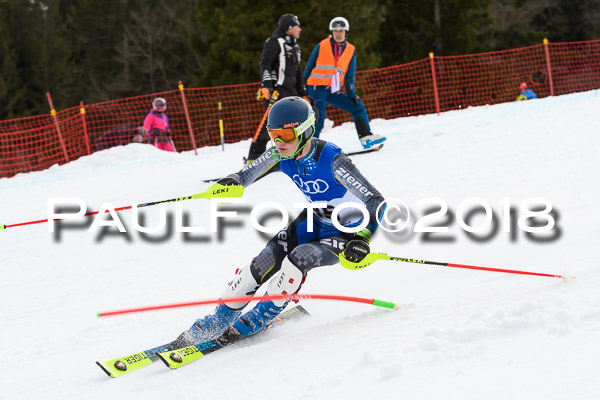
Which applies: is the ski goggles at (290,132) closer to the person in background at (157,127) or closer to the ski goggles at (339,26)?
the ski goggles at (339,26)

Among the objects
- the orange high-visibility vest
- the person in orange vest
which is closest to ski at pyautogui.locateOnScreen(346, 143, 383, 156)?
the person in orange vest

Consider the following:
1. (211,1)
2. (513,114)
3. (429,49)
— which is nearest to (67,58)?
(211,1)

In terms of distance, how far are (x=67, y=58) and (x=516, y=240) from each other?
27.8m

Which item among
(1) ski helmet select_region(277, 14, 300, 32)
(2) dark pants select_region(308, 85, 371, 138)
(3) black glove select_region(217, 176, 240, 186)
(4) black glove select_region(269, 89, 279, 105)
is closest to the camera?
(3) black glove select_region(217, 176, 240, 186)

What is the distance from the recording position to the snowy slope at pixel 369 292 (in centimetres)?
292

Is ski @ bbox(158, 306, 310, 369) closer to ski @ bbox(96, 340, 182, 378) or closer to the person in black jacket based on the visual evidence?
ski @ bbox(96, 340, 182, 378)

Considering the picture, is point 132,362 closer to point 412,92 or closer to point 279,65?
point 279,65

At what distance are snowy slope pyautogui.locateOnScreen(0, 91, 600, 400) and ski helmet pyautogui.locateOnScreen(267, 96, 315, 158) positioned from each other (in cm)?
116

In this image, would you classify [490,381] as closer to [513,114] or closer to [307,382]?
[307,382]

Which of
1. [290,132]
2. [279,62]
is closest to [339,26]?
[279,62]

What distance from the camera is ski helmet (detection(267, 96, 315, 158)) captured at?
3930 millimetres

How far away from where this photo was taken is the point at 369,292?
15.8 ft

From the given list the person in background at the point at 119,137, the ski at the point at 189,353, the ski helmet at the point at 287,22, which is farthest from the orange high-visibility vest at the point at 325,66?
the person in background at the point at 119,137

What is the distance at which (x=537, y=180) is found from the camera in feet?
23.3
